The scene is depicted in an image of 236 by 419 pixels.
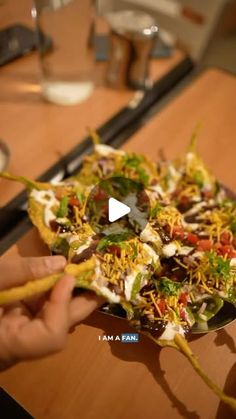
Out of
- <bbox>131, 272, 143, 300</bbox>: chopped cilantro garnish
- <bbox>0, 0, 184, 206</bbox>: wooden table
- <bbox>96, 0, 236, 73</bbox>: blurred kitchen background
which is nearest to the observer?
<bbox>131, 272, 143, 300</bbox>: chopped cilantro garnish

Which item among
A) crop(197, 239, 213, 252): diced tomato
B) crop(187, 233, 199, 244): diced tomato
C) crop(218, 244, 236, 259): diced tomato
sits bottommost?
crop(218, 244, 236, 259): diced tomato

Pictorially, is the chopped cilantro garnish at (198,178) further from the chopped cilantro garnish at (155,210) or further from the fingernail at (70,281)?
the fingernail at (70,281)

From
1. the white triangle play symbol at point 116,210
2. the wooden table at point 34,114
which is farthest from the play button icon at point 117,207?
the wooden table at point 34,114

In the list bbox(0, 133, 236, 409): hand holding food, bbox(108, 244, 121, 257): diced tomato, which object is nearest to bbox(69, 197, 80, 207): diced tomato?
bbox(0, 133, 236, 409): hand holding food

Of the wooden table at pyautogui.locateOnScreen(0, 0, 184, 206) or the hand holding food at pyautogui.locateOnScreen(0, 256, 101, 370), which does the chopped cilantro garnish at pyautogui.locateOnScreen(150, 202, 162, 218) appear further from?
the wooden table at pyautogui.locateOnScreen(0, 0, 184, 206)

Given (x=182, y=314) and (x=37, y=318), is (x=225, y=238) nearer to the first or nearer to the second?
(x=182, y=314)

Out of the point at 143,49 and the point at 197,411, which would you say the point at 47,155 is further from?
the point at 197,411
